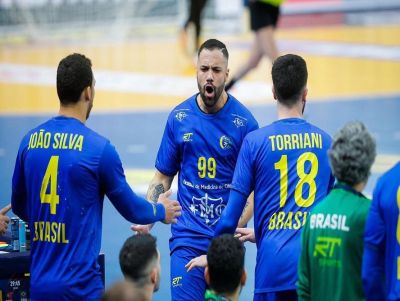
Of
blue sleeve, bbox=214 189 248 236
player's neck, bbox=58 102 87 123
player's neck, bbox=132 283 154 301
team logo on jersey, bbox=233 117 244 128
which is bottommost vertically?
player's neck, bbox=132 283 154 301

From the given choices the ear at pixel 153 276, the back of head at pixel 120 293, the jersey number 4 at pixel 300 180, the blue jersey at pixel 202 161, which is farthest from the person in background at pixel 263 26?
the back of head at pixel 120 293

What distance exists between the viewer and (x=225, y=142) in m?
6.88

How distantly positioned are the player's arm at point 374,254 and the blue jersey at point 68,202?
159 centimetres

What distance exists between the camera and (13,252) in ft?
22.6

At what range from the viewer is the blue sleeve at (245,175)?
5875 mm

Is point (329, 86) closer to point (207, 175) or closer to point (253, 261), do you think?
point (253, 261)

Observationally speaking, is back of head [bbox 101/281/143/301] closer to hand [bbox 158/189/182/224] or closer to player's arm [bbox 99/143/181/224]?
player's arm [bbox 99/143/181/224]

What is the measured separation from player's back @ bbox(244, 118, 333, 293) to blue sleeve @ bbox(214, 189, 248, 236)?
0.43ft

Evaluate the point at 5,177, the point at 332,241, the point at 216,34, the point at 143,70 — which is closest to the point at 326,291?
the point at 332,241

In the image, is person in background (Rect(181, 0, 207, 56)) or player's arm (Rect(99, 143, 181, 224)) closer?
player's arm (Rect(99, 143, 181, 224))

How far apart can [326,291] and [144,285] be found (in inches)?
35.6

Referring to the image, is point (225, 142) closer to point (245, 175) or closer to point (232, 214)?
point (245, 175)

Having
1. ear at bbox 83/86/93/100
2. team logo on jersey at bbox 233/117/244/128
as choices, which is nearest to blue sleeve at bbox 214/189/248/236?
ear at bbox 83/86/93/100

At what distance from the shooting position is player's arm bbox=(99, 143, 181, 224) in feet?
18.6
